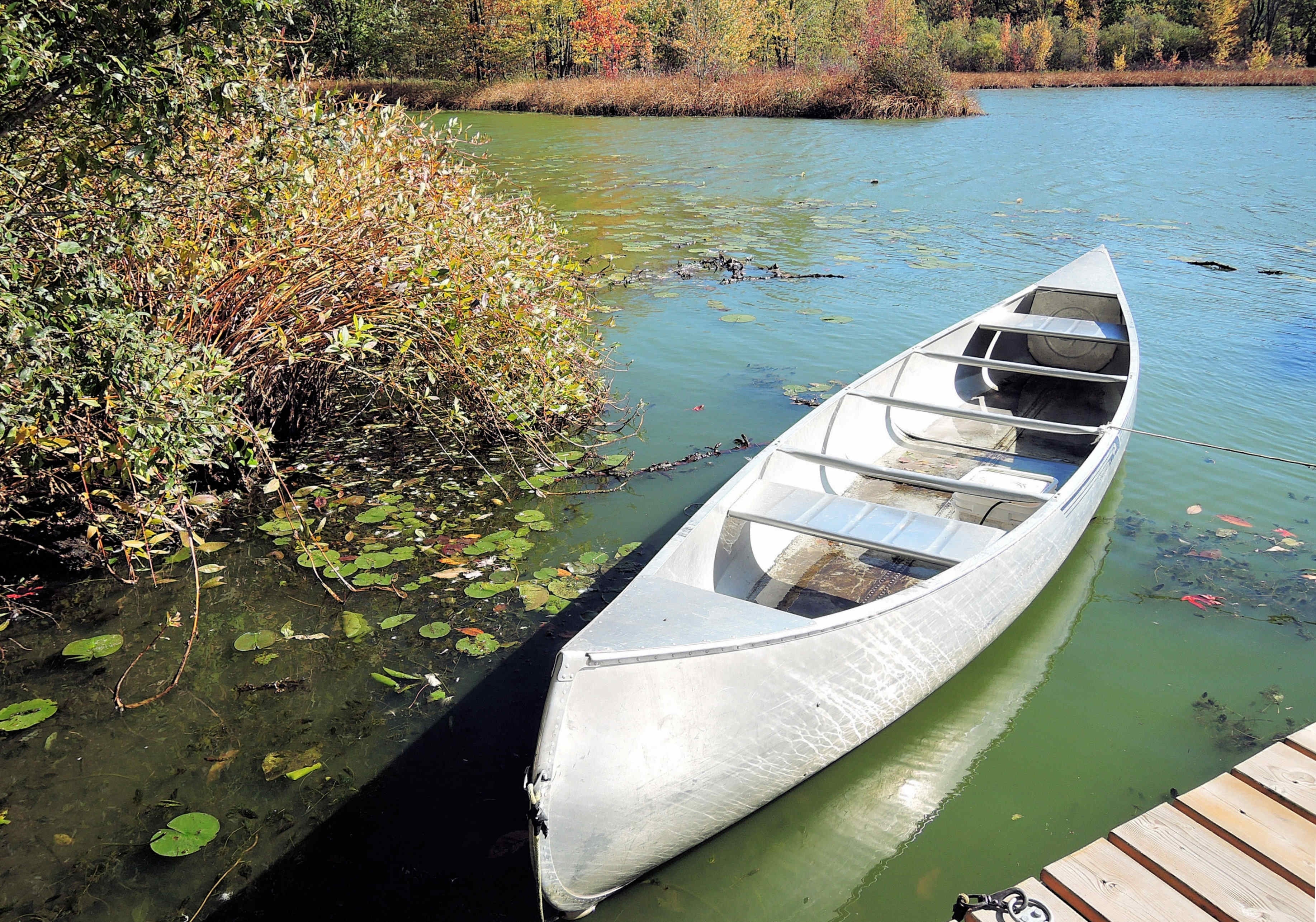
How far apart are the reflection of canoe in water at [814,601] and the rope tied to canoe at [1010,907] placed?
Result: 0.74 m

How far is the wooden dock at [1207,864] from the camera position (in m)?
2.57

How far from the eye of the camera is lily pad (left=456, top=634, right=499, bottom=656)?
4.16 meters

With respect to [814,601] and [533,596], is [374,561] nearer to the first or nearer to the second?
[533,596]

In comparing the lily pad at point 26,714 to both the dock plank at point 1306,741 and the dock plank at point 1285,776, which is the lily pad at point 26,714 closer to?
the dock plank at point 1285,776

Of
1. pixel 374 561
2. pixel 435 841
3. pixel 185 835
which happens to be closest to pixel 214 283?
pixel 374 561

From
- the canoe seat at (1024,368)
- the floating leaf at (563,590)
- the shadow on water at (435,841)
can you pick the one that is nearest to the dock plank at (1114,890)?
the shadow on water at (435,841)

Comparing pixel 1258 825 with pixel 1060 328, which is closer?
pixel 1258 825

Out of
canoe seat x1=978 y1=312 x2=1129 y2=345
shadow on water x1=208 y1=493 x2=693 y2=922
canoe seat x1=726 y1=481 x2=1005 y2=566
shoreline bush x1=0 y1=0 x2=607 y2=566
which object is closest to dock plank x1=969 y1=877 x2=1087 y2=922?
shadow on water x1=208 y1=493 x2=693 y2=922

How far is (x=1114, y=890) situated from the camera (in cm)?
262

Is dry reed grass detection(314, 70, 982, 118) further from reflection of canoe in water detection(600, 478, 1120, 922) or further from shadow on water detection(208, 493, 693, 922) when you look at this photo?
reflection of canoe in water detection(600, 478, 1120, 922)

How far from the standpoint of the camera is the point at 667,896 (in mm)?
3010

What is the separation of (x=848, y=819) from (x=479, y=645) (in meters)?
1.84

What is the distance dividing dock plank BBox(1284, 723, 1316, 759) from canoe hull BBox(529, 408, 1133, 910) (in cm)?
120

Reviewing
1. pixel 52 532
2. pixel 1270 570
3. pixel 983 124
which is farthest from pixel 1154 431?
pixel 983 124
